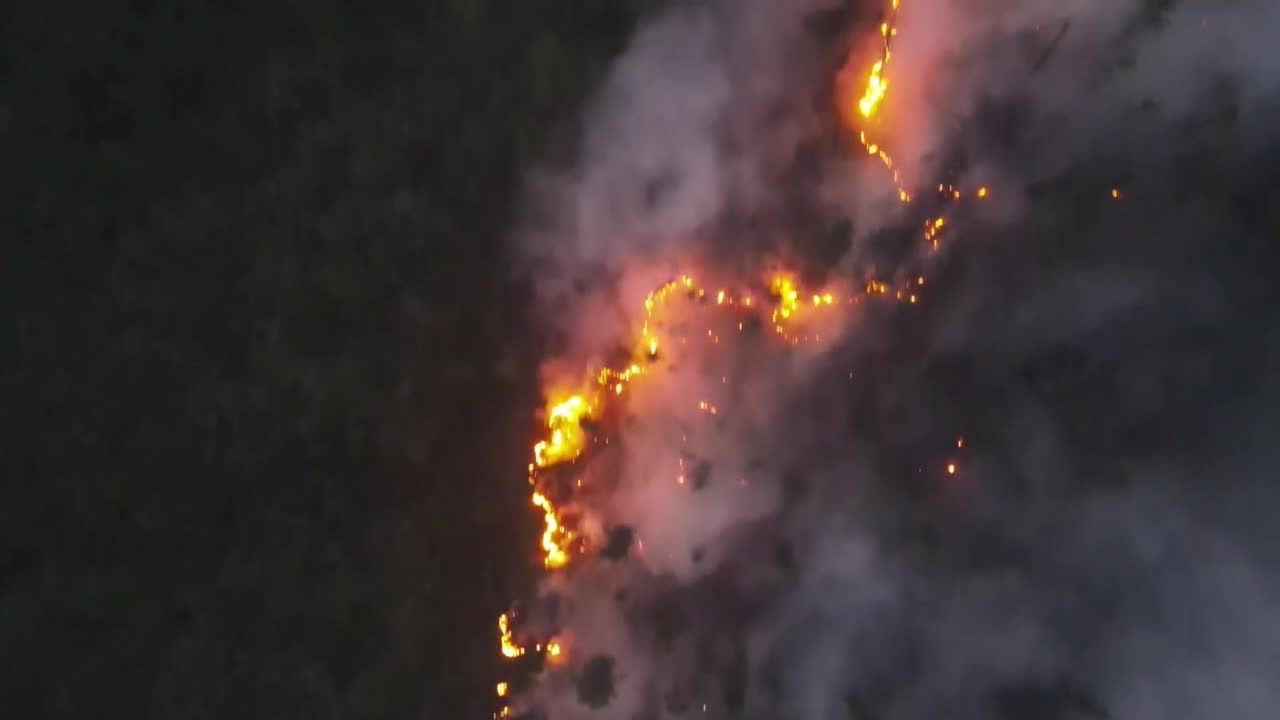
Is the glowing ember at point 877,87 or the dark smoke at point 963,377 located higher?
the glowing ember at point 877,87

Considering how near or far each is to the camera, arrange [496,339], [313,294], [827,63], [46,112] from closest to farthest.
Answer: [46,112] → [313,294] → [496,339] → [827,63]

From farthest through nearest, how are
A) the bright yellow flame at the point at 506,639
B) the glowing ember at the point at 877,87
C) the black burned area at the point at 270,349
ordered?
the glowing ember at the point at 877,87 → the bright yellow flame at the point at 506,639 → the black burned area at the point at 270,349

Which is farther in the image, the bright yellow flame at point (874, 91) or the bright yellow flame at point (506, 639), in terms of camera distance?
the bright yellow flame at point (874, 91)

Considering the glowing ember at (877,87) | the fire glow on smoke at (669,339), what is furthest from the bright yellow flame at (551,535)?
the glowing ember at (877,87)

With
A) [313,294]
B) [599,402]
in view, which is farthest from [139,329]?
[599,402]

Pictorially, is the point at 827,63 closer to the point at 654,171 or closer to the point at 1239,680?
the point at 654,171

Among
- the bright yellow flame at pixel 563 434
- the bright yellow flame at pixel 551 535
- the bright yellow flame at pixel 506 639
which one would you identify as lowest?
the bright yellow flame at pixel 506 639

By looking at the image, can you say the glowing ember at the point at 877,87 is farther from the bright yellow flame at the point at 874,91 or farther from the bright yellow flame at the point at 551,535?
the bright yellow flame at the point at 551,535

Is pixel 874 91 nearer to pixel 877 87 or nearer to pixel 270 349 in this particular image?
pixel 877 87
